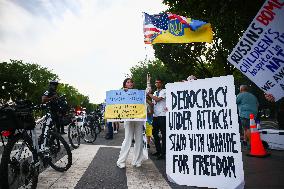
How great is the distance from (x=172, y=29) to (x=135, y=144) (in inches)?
142

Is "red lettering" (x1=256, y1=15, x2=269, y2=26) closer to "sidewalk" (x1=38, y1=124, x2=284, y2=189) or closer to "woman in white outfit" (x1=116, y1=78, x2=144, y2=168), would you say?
"sidewalk" (x1=38, y1=124, x2=284, y2=189)

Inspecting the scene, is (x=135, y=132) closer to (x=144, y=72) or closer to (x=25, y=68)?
(x=144, y=72)

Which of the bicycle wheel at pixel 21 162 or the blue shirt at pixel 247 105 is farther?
the blue shirt at pixel 247 105

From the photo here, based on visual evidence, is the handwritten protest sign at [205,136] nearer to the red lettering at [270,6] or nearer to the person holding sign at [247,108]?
the red lettering at [270,6]

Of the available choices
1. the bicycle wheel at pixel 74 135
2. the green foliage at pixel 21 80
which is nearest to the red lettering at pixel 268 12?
the bicycle wheel at pixel 74 135

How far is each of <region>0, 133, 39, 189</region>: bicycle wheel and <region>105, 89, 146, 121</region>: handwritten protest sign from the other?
2763 mm

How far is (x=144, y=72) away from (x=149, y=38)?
190 feet

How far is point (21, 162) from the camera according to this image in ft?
14.3

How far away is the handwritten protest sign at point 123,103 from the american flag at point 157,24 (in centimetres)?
183

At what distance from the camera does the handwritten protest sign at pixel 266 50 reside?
14.9 ft

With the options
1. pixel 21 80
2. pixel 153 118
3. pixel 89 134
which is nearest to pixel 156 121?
pixel 153 118

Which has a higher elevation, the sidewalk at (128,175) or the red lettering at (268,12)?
the red lettering at (268,12)

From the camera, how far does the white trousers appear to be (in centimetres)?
639

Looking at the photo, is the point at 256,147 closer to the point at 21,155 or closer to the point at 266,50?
the point at 266,50
